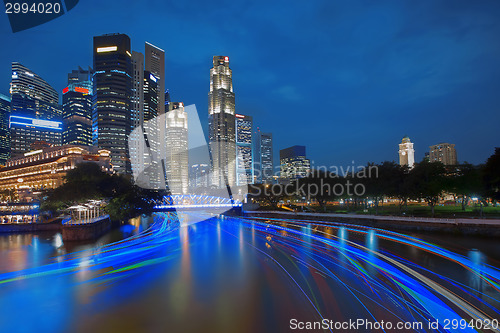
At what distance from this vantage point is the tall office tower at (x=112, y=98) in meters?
137

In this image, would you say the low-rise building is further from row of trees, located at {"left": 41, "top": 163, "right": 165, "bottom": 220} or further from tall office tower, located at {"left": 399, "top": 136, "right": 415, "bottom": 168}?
tall office tower, located at {"left": 399, "top": 136, "right": 415, "bottom": 168}

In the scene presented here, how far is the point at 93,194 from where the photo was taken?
45688 mm

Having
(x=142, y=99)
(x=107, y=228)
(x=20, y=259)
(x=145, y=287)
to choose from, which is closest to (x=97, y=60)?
(x=142, y=99)

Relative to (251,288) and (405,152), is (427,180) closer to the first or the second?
Answer: (251,288)

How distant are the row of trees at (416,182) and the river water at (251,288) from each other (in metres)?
12.5

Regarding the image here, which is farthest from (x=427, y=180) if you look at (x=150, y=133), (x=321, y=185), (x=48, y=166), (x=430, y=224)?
(x=150, y=133)

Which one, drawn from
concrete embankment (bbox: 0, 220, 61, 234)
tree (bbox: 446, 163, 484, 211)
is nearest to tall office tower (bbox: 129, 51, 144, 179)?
concrete embankment (bbox: 0, 220, 61, 234)

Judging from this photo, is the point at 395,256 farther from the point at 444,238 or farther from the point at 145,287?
the point at 145,287

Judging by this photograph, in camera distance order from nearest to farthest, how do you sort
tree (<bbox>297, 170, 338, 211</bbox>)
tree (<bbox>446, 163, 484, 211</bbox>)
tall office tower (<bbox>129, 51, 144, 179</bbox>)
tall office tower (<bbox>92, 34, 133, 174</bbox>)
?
tree (<bbox>446, 163, 484, 211</bbox>) < tree (<bbox>297, 170, 338, 211</bbox>) < tall office tower (<bbox>92, 34, 133, 174</bbox>) < tall office tower (<bbox>129, 51, 144, 179</bbox>)

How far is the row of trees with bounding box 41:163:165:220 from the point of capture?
44938mm

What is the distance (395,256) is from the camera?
68.9 feet

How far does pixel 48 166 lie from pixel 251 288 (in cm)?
12090

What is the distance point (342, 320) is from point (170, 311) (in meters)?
6.63

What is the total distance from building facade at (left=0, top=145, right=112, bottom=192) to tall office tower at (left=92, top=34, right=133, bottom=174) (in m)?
21.8
